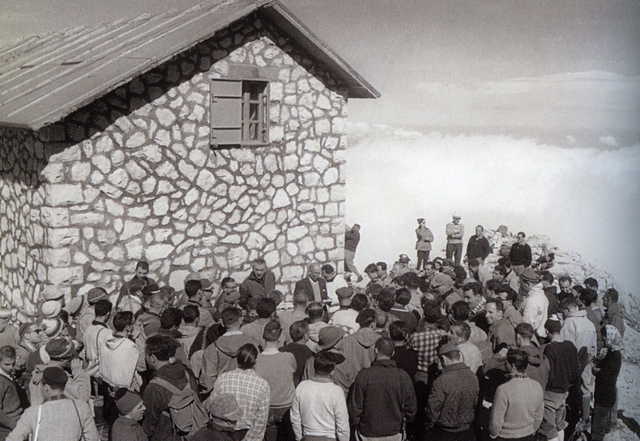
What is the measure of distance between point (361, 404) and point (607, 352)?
3650 millimetres

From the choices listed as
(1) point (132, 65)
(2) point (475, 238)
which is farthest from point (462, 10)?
(1) point (132, 65)

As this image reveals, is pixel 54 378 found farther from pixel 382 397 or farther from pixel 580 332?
pixel 580 332

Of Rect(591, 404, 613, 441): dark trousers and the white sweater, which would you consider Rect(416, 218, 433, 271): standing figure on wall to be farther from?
the white sweater

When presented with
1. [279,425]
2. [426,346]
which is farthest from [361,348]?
[279,425]

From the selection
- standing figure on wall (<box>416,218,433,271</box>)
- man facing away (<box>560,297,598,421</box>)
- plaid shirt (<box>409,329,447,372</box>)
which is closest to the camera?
plaid shirt (<box>409,329,447,372</box>)

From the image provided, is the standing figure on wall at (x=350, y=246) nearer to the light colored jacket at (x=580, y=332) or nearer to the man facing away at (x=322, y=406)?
the light colored jacket at (x=580, y=332)

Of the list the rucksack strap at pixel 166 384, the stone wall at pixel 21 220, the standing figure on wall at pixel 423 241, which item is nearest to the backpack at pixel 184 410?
the rucksack strap at pixel 166 384

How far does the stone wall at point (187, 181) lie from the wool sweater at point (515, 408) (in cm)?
639

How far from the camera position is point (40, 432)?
17.3 feet

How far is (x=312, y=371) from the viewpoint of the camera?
6.44 meters

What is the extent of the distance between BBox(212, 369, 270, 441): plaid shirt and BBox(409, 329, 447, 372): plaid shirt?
2.01 meters

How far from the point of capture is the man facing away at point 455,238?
663 inches

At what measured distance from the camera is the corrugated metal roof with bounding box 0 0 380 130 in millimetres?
9398

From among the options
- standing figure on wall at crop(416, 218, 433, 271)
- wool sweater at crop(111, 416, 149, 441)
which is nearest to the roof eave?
standing figure on wall at crop(416, 218, 433, 271)
